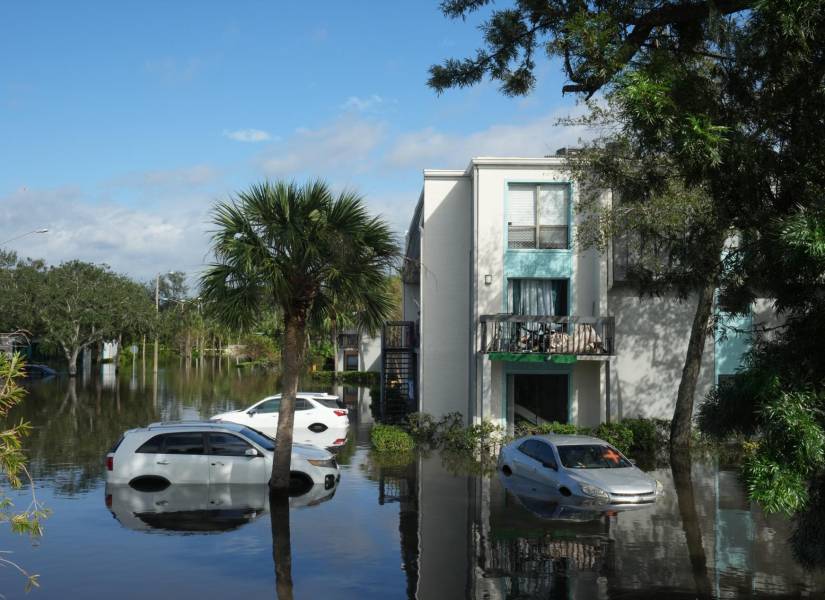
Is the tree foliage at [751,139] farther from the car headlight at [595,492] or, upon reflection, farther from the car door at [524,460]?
the car door at [524,460]

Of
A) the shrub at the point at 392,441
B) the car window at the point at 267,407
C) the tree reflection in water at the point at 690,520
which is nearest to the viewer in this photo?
the tree reflection in water at the point at 690,520

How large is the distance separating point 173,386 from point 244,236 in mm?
37492

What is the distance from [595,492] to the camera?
48.4 ft

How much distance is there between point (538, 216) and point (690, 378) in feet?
20.9

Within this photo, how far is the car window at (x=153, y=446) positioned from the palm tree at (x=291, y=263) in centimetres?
249

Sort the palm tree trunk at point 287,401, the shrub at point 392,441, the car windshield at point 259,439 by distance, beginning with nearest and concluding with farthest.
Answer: the palm tree trunk at point 287,401
the car windshield at point 259,439
the shrub at point 392,441

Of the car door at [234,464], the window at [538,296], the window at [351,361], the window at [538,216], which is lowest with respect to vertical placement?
the car door at [234,464]

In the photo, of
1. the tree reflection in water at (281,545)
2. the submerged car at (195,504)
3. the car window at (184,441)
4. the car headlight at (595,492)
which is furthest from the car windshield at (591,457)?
the car window at (184,441)

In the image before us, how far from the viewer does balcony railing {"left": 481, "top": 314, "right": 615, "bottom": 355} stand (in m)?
23.3

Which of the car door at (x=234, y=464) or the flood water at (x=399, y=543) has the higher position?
the car door at (x=234, y=464)

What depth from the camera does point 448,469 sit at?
19.8 meters

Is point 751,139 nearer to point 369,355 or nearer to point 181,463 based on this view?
point 181,463

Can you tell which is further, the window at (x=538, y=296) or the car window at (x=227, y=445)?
the window at (x=538, y=296)

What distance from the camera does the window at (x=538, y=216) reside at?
79.9ft
